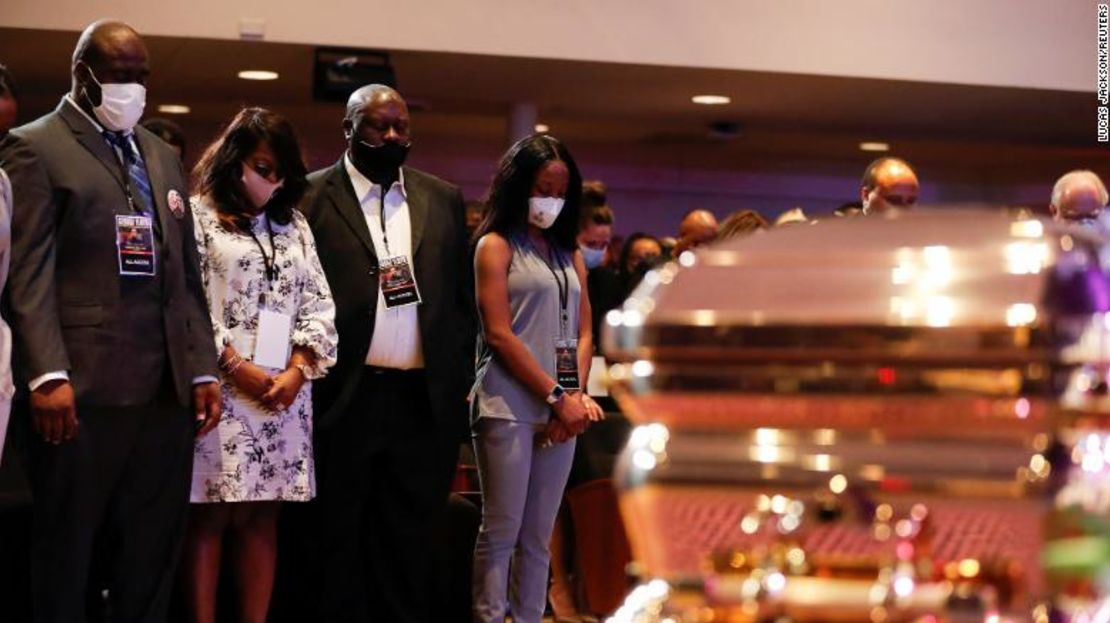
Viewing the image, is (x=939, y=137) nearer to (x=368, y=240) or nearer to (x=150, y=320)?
(x=368, y=240)

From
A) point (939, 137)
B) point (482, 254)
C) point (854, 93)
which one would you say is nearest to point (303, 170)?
point (482, 254)

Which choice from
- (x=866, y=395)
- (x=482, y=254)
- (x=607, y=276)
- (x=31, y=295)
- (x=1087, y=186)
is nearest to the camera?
(x=866, y=395)

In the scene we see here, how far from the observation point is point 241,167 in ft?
15.4

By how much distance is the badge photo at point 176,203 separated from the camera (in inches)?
168

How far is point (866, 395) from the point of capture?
1179mm

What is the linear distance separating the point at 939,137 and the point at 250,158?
890 cm

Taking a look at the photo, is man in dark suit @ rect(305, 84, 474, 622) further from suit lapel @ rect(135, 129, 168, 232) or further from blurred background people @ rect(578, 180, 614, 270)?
blurred background people @ rect(578, 180, 614, 270)

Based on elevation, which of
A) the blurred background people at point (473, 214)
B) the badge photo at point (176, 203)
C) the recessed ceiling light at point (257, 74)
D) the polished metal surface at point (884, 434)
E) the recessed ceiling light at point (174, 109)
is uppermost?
the recessed ceiling light at point (174, 109)

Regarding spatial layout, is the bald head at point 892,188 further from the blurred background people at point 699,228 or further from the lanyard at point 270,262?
the blurred background people at point 699,228

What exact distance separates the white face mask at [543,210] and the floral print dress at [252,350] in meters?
0.73

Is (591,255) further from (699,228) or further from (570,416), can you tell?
(570,416)

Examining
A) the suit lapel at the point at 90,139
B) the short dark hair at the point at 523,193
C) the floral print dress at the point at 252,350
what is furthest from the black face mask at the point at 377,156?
the suit lapel at the point at 90,139

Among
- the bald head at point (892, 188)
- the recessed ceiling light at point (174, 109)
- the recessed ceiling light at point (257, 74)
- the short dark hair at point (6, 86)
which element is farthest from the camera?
the recessed ceiling light at point (174, 109)

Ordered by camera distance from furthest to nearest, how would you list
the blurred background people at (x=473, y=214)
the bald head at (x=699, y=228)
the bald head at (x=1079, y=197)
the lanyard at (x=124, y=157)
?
the bald head at (x=699, y=228), the blurred background people at (x=473, y=214), the bald head at (x=1079, y=197), the lanyard at (x=124, y=157)
